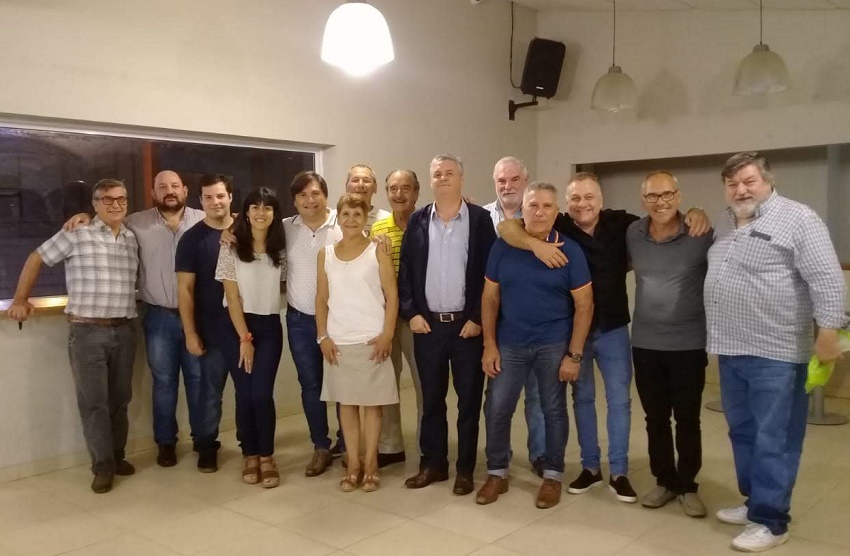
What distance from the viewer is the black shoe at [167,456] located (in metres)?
3.89

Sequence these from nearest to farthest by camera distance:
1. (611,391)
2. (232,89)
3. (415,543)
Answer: (415,543)
(611,391)
(232,89)

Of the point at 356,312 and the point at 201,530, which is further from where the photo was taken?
the point at 356,312

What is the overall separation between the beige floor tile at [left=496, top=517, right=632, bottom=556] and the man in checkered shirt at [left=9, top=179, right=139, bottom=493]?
2.02 meters

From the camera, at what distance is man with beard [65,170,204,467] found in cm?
385

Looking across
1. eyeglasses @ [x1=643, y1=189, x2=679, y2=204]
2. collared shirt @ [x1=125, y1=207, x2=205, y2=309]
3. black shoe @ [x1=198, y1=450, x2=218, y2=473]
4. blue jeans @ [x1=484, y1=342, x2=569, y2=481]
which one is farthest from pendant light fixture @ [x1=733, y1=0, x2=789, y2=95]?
black shoe @ [x1=198, y1=450, x2=218, y2=473]

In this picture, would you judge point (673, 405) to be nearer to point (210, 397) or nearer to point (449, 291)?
point (449, 291)

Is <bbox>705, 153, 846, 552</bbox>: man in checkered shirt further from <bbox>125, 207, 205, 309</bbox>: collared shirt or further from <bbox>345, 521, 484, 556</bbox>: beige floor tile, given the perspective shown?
<bbox>125, 207, 205, 309</bbox>: collared shirt

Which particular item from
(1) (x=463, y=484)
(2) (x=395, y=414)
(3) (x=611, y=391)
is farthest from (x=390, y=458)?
(3) (x=611, y=391)

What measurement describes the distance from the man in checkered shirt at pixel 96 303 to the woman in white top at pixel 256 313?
0.58 metres

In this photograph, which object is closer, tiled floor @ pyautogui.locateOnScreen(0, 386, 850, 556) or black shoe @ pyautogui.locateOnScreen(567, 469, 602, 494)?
tiled floor @ pyautogui.locateOnScreen(0, 386, 850, 556)

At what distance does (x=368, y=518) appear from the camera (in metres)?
3.11

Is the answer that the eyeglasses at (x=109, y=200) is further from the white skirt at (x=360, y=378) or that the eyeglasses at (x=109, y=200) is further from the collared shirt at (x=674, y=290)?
the collared shirt at (x=674, y=290)

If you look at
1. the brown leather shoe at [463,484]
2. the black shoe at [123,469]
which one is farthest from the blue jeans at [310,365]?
the black shoe at [123,469]

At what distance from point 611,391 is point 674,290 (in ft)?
1.77
